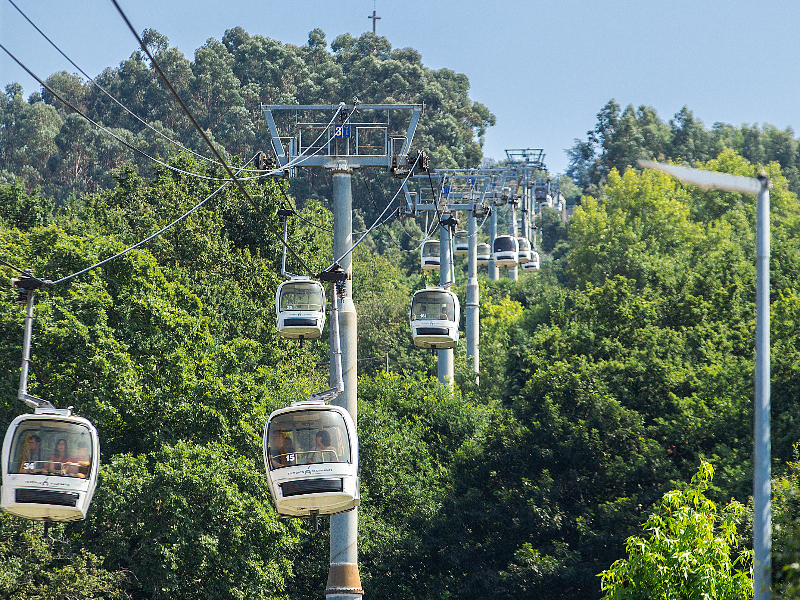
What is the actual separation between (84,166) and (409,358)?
183 ft

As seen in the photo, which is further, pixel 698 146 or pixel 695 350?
pixel 698 146

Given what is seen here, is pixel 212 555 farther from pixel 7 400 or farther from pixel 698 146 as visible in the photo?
pixel 698 146

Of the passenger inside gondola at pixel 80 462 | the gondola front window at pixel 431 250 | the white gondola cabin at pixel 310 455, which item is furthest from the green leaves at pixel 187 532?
the gondola front window at pixel 431 250

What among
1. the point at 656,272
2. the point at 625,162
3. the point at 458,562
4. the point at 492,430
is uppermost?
the point at 625,162

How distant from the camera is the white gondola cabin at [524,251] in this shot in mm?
66562

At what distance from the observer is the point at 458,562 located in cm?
3231

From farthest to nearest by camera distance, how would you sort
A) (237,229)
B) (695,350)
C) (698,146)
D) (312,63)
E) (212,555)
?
1. (312,63)
2. (698,146)
3. (237,229)
4. (695,350)
5. (212,555)

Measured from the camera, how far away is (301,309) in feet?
96.5

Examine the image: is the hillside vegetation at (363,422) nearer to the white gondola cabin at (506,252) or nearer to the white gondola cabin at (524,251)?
the white gondola cabin at (506,252)

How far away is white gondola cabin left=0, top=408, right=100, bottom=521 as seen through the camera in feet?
60.0

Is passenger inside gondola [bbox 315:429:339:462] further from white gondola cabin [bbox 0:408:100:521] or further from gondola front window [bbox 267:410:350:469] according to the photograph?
white gondola cabin [bbox 0:408:100:521]

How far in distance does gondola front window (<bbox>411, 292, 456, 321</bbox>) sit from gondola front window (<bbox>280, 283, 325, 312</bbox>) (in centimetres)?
323

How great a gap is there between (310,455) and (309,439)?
9.3 inches

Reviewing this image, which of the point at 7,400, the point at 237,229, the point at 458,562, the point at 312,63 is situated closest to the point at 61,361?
the point at 7,400
